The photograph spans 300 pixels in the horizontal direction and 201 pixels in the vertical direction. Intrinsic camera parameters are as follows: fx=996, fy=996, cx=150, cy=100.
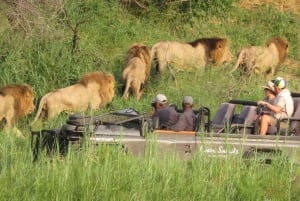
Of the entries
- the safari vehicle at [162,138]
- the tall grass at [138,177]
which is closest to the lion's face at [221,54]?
the safari vehicle at [162,138]

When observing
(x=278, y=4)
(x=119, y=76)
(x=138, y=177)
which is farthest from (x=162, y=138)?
(x=278, y=4)

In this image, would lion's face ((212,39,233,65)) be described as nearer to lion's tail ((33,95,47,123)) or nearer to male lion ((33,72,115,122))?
male lion ((33,72,115,122))

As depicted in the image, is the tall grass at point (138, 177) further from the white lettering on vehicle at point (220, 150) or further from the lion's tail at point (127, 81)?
the lion's tail at point (127, 81)

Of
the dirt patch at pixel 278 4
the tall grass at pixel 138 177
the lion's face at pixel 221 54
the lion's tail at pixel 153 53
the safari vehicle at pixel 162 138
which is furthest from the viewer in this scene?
the dirt patch at pixel 278 4

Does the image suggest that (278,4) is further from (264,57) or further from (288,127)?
(288,127)

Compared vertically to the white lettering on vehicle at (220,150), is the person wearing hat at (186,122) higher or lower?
higher

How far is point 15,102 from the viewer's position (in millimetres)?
14773

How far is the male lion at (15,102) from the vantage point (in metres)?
14.7

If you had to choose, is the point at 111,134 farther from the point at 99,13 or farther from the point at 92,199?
the point at 99,13

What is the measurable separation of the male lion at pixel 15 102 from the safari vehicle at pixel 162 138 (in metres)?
3.03

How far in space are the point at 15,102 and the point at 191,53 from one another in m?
4.50

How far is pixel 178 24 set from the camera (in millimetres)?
20859

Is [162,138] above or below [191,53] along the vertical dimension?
below

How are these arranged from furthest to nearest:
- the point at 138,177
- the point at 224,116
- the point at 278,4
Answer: the point at 278,4
the point at 224,116
the point at 138,177
